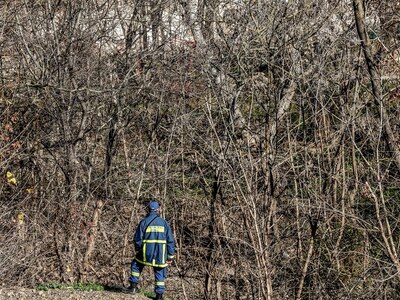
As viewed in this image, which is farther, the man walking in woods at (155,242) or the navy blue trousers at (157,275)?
the navy blue trousers at (157,275)

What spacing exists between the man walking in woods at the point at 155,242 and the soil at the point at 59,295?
0.55 m

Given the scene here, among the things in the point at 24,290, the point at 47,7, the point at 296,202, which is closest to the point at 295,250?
the point at 296,202

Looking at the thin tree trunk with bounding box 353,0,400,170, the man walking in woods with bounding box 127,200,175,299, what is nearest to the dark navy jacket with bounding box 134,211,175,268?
the man walking in woods with bounding box 127,200,175,299

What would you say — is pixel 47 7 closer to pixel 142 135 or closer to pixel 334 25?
pixel 142 135

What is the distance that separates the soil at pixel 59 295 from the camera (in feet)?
36.5

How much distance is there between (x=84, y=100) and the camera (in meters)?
15.5

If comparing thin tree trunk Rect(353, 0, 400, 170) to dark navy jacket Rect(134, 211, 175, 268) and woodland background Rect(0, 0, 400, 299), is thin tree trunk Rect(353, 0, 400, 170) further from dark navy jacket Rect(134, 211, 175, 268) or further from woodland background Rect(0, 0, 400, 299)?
dark navy jacket Rect(134, 211, 175, 268)

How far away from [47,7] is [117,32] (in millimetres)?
2222

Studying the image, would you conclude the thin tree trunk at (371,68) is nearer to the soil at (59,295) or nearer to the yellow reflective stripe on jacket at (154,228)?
the yellow reflective stripe on jacket at (154,228)

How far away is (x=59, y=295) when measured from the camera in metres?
11.5

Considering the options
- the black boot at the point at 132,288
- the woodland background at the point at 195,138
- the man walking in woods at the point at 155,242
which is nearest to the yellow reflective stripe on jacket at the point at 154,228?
the man walking in woods at the point at 155,242

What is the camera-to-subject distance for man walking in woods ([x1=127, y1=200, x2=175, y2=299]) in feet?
38.0

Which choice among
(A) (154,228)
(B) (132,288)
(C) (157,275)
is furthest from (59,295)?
(A) (154,228)

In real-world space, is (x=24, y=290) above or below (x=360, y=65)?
below
